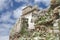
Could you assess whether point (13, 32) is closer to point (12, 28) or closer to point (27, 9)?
point (12, 28)

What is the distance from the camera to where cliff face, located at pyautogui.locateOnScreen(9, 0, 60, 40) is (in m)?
24.2

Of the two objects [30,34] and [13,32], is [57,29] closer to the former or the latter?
[30,34]

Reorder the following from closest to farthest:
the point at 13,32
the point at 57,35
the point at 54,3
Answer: the point at 57,35 < the point at 54,3 < the point at 13,32

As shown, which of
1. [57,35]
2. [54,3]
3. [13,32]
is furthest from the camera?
[13,32]

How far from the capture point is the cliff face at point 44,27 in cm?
2417

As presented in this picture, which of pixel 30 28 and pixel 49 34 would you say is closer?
pixel 49 34

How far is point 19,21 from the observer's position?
1131 inches

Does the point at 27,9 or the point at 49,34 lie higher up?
the point at 27,9

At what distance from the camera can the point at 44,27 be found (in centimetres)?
2505

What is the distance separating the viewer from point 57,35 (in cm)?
2377

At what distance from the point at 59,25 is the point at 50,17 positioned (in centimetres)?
139

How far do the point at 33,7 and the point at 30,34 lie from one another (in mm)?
4002

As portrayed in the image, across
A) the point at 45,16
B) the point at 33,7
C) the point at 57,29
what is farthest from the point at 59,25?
the point at 33,7

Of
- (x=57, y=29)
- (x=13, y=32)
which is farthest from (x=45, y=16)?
(x=13, y=32)
